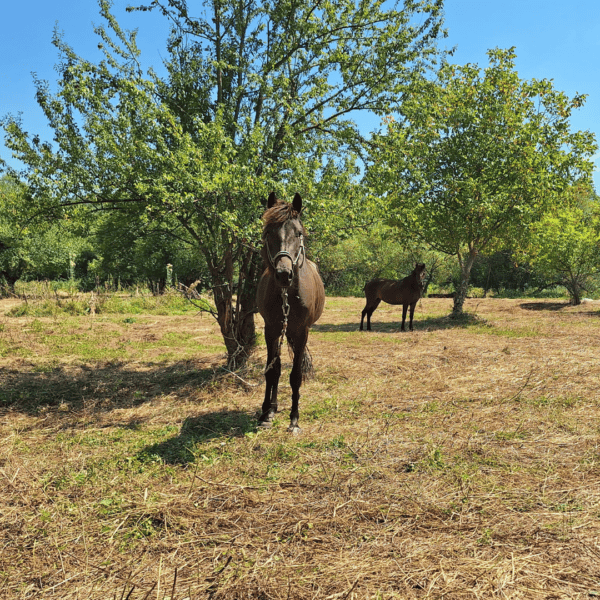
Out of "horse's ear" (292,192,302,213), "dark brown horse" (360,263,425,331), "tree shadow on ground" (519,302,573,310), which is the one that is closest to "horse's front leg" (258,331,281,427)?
"horse's ear" (292,192,302,213)

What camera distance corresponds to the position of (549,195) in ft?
47.1

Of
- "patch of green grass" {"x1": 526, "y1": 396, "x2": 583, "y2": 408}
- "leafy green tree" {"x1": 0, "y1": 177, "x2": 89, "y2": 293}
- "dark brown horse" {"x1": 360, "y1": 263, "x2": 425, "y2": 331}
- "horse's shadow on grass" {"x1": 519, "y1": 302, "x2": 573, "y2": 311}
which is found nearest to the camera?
"patch of green grass" {"x1": 526, "y1": 396, "x2": 583, "y2": 408}

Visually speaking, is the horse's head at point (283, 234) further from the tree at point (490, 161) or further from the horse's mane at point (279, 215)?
the tree at point (490, 161)

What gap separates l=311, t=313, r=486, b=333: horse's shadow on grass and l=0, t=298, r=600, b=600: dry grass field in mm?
5777

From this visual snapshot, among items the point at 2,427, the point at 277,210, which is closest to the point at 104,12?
the point at 277,210

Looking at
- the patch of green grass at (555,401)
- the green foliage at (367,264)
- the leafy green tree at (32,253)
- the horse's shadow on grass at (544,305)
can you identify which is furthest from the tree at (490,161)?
the leafy green tree at (32,253)

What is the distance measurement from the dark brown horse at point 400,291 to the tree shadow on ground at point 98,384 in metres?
7.17

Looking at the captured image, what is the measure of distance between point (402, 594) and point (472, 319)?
1425 cm

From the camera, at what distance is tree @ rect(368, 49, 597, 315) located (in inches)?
552

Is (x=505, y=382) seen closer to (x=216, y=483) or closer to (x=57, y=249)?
(x=216, y=483)

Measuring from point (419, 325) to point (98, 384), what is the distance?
37.3 feet

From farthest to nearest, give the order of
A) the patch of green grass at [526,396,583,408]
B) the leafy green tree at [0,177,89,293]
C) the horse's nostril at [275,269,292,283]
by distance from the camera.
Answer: the leafy green tree at [0,177,89,293] < the patch of green grass at [526,396,583,408] < the horse's nostril at [275,269,292,283]

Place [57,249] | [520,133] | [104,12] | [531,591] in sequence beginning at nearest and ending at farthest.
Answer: [531,591]
[104,12]
[520,133]
[57,249]

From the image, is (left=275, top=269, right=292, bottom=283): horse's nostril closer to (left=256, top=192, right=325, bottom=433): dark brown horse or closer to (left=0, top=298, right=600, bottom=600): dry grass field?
(left=256, top=192, right=325, bottom=433): dark brown horse
